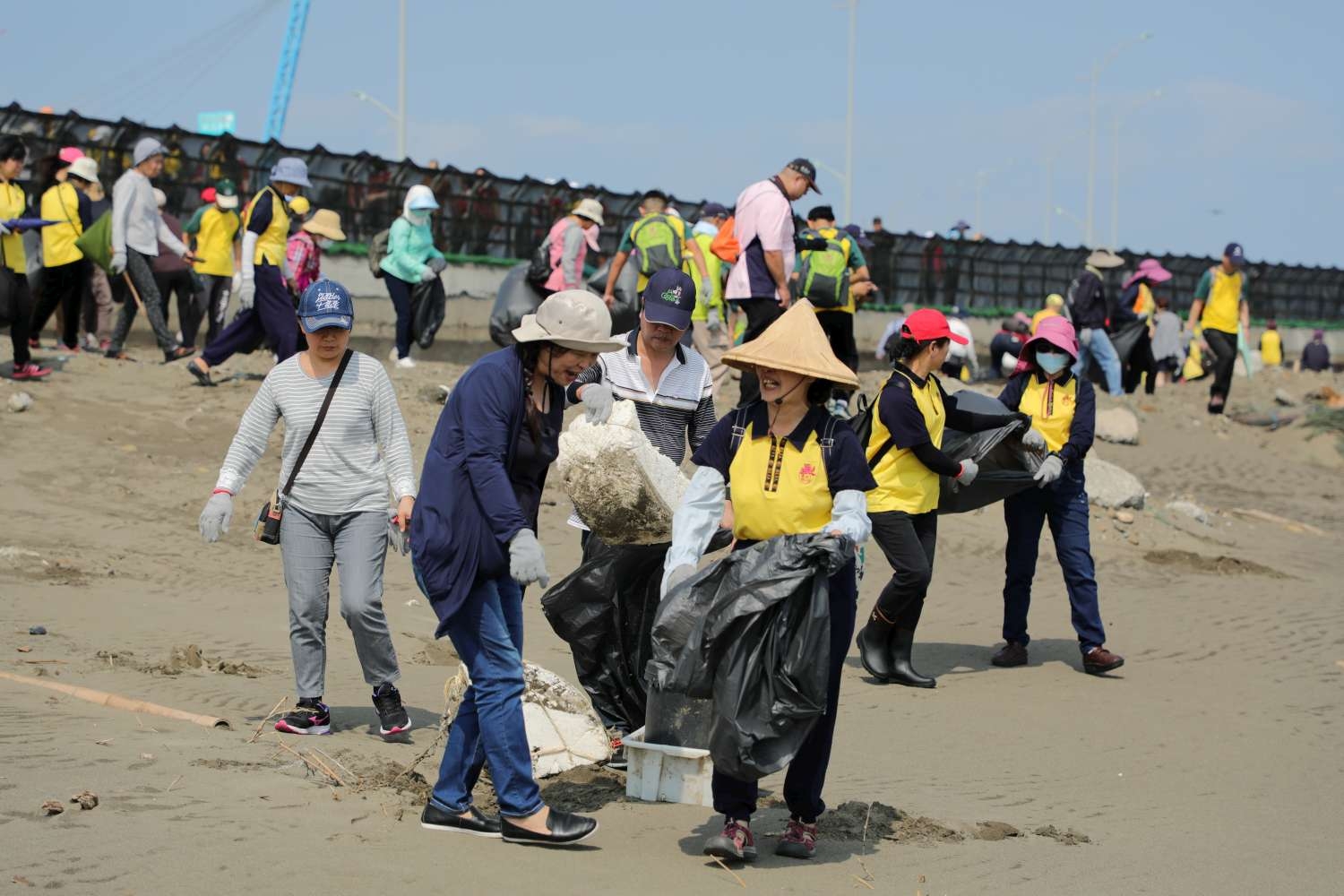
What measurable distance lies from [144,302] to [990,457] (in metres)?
8.45

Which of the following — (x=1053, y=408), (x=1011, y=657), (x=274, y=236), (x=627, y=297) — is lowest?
(x=1011, y=657)

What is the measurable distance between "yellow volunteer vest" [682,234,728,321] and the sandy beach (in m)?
2.16

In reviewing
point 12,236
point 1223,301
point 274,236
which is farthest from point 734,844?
point 1223,301

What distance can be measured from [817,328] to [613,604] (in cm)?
155

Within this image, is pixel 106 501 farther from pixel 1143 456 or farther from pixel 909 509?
pixel 1143 456

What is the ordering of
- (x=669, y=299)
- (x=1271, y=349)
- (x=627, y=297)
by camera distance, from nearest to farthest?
(x=669, y=299) → (x=627, y=297) → (x=1271, y=349)

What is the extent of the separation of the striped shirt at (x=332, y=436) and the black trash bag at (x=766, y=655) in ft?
6.50

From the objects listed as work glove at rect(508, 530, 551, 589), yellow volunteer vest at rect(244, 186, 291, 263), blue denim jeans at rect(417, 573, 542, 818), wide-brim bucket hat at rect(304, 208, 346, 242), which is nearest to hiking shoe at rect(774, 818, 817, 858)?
blue denim jeans at rect(417, 573, 542, 818)

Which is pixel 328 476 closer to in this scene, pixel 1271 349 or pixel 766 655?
pixel 766 655

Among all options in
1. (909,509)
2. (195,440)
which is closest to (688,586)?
(909,509)

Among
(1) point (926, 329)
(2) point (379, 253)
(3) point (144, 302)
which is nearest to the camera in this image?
(1) point (926, 329)

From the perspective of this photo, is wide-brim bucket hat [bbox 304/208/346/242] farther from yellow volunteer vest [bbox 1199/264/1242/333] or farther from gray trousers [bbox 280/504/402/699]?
yellow volunteer vest [bbox 1199/264/1242/333]

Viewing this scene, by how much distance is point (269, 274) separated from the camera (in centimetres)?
1280

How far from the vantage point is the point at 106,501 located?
11.8 metres
